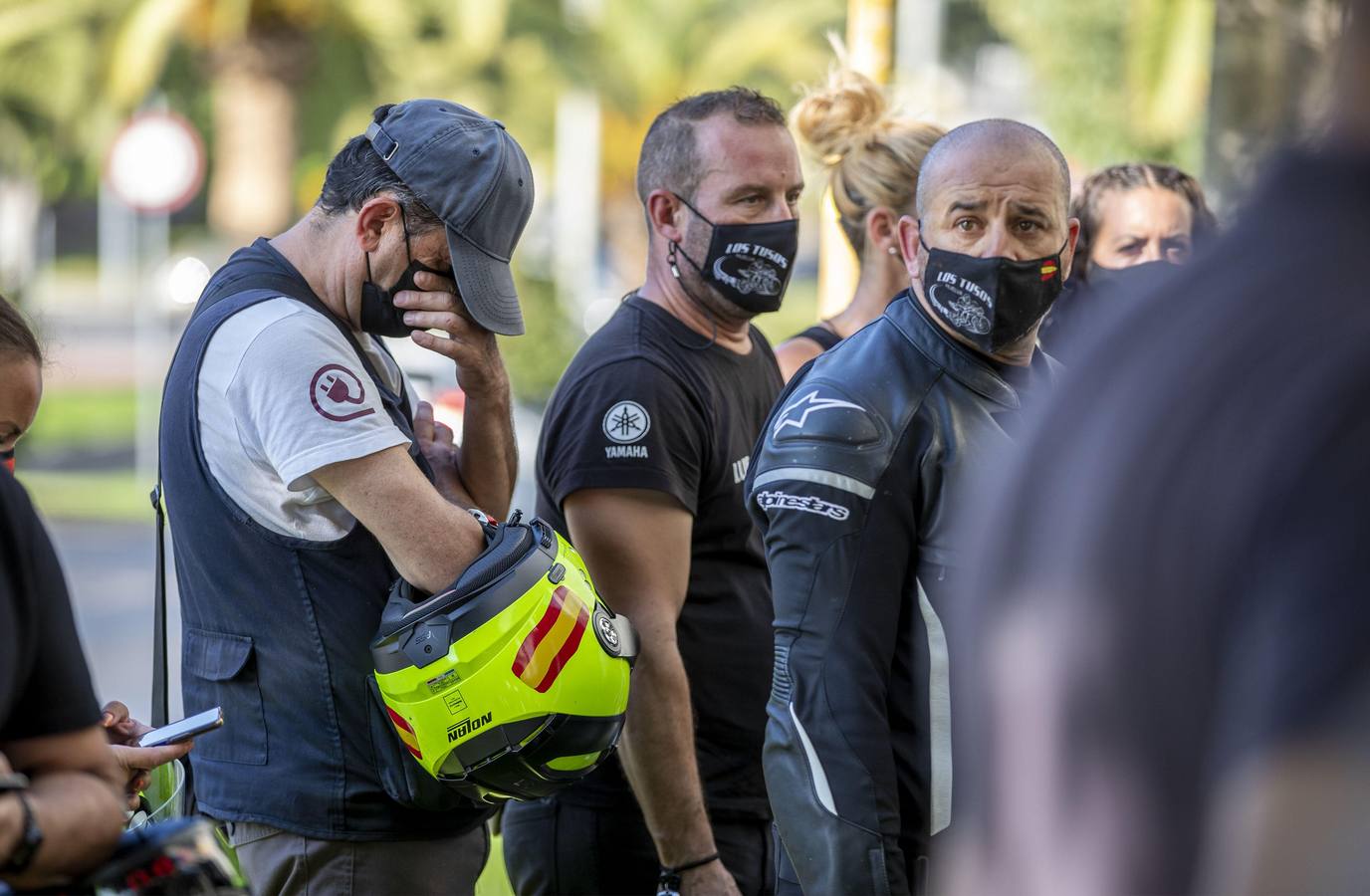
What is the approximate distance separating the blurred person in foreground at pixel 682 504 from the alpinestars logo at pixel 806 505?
714 mm

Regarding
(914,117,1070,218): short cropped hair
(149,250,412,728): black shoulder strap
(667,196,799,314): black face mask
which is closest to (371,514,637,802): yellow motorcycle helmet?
(149,250,412,728): black shoulder strap

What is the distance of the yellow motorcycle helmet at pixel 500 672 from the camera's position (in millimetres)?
2707

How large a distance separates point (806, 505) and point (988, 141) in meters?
0.87

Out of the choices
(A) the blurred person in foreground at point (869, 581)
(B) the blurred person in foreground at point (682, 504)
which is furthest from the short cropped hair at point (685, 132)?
(A) the blurred person in foreground at point (869, 581)

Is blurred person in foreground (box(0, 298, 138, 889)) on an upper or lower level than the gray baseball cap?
lower

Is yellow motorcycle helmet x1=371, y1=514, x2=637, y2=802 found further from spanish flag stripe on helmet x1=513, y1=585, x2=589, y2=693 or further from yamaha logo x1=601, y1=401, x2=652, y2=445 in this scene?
yamaha logo x1=601, y1=401, x2=652, y2=445

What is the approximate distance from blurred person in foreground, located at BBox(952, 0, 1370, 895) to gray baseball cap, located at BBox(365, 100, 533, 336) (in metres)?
1.92

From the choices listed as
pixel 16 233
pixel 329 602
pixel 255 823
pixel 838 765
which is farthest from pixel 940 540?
pixel 16 233

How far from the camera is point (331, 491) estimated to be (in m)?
2.73

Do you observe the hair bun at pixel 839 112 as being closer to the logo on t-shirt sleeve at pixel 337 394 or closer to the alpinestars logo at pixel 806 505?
the alpinestars logo at pixel 806 505

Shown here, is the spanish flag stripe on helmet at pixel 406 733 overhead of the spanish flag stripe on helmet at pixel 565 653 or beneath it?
beneath

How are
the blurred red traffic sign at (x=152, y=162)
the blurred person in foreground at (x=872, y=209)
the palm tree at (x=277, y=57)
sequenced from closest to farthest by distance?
the blurred person in foreground at (x=872, y=209) < the blurred red traffic sign at (x=152, y=162) < the palm tree at (x=277, y=57)

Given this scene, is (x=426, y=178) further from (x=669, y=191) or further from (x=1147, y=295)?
(x=1147, y=295)

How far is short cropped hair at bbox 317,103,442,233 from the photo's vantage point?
299cm
